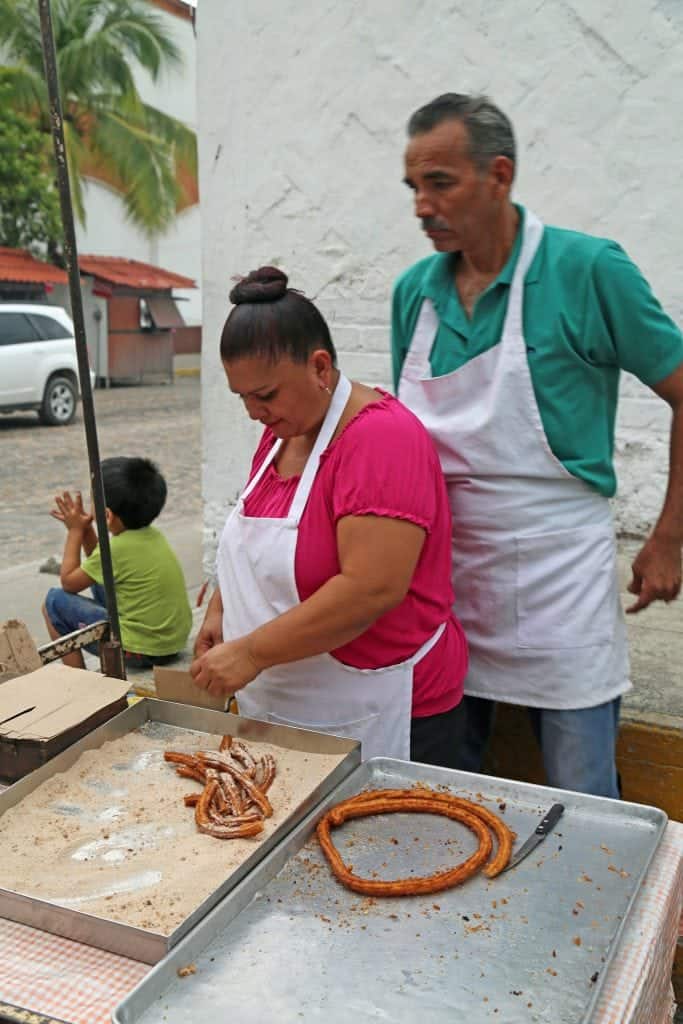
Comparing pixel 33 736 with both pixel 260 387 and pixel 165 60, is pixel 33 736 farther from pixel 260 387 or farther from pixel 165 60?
pixel 165 60

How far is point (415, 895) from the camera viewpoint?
136cm

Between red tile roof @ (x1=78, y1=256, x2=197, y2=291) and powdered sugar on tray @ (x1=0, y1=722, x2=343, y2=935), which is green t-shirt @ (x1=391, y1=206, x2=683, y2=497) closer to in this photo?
powdered sugar on tray @ (x1=0, y1=722, x2=343, y2=935)

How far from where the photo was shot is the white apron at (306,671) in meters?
1.85

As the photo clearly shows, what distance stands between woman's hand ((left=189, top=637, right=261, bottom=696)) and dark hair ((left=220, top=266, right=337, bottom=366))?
0.52 m

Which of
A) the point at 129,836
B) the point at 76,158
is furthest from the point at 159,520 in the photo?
the point at 76,158

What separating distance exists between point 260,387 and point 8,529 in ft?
22.4

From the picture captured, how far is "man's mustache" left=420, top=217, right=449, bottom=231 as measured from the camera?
195 cm

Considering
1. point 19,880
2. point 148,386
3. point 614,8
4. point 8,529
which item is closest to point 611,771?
point 19,880

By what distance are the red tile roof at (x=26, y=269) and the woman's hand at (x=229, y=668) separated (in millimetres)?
19388

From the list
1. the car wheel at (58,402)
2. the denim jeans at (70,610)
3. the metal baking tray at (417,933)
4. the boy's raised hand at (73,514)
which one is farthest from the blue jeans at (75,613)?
the car wheel at (58,402)

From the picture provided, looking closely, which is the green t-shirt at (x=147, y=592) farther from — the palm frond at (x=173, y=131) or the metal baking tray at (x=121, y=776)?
the palm frond at (x=173, y=131)


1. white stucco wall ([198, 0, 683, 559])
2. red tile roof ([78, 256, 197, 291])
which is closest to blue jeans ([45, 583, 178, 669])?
white stucco wall ([198, 0, 683, 559])

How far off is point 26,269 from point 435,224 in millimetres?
20623

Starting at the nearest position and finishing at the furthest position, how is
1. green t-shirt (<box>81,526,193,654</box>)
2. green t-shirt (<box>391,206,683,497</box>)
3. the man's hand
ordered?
1. green t-shirt (<box>391,206,683,497</box>)
2. the man's hand
3. green t-shirt (<box>81,526,193,654</box>)
